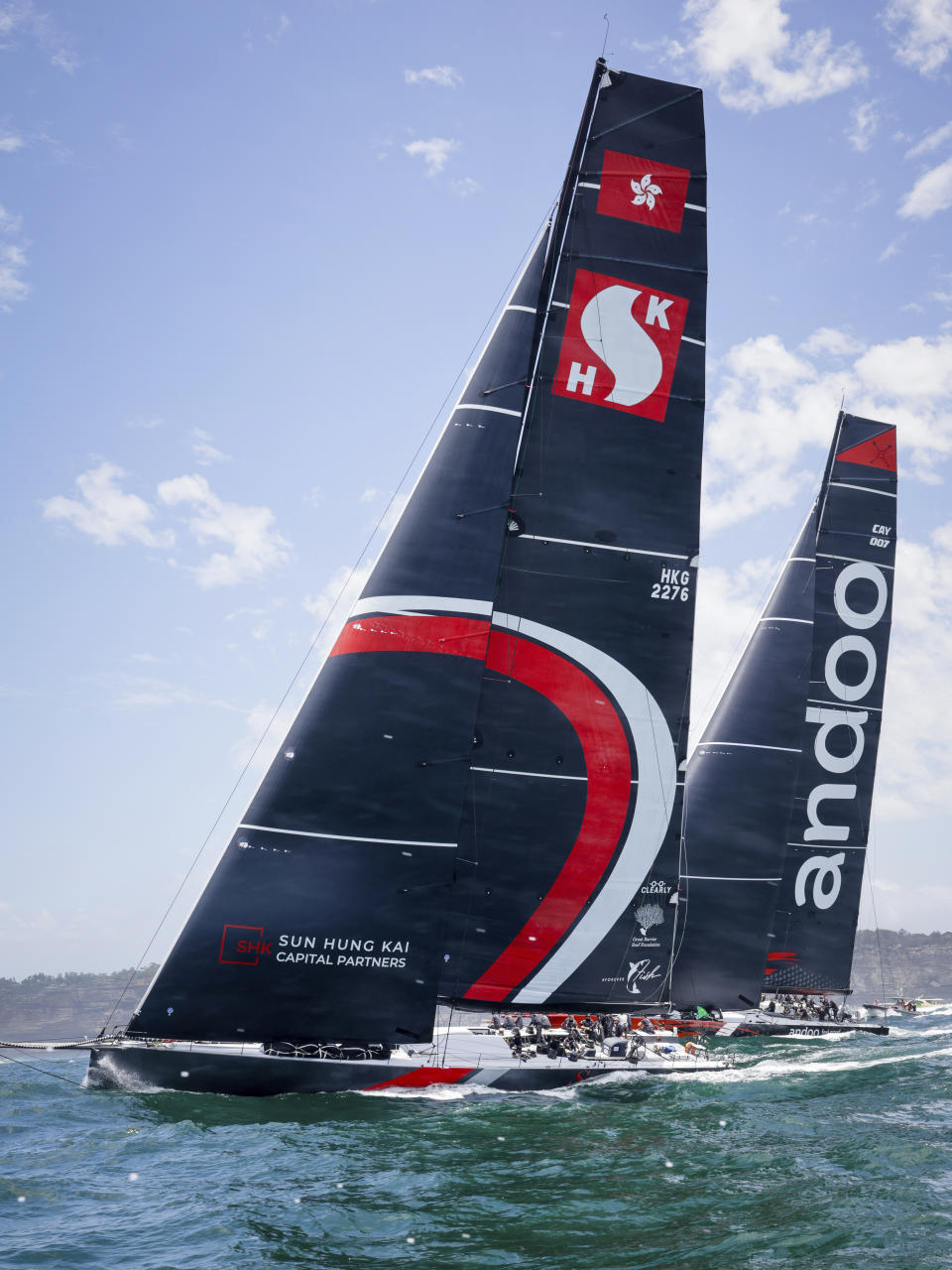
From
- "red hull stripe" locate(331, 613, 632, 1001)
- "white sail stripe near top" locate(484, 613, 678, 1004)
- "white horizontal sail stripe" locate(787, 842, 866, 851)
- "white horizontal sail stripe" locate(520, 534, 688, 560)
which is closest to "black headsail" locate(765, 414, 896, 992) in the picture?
"white horizontal sail stripe" locate(787, 842, 866, 851)

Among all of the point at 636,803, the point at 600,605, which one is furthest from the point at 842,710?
the point at 600,605

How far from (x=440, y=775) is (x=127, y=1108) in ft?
19.1

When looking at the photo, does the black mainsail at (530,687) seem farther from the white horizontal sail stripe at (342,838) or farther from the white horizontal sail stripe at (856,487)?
the white horizontal sail stripe at (856,487)

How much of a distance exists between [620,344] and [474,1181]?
12.8 metres

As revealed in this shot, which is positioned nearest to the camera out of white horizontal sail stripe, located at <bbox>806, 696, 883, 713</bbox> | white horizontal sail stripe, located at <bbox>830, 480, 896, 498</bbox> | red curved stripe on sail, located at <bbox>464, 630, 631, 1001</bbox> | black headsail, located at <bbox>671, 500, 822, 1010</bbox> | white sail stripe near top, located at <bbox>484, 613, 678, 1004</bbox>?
red curved stripe on sail, located at <bbox>464, 630, 631, 1001</bbox>

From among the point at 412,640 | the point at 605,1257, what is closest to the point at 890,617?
the point at 412,640

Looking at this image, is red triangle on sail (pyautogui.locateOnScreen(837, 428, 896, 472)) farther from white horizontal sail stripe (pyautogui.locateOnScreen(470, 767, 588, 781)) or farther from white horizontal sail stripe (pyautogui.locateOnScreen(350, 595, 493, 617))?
white horizontal sail stripe (pyautogui.locateOnScreen(350, 595, 493, 617))

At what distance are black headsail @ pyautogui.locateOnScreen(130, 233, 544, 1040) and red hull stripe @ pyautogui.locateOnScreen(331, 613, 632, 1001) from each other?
1.40 m

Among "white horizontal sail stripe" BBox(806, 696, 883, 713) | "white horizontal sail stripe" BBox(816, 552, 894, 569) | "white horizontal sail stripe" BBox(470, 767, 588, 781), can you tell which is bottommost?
"white horizontal sail stripe" BBox(470, 767, 588, 781)

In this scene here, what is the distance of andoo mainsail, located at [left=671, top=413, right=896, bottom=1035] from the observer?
992 inches

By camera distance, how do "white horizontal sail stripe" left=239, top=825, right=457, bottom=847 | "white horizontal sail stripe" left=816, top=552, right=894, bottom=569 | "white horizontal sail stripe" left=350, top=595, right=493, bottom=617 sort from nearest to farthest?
"white horizontal sail stripe" left=239, top=825, right=457, bottom=847 → "white horizontal sail stripe" left=350, top=595, right=493, bottom=617 → "white horizontal sail stripe" left=816, top=552, right=894, bottom=569

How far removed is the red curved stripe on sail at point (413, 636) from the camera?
15.1 meters

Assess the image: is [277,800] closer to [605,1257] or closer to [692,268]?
[605,1257]

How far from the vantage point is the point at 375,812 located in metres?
14.6
